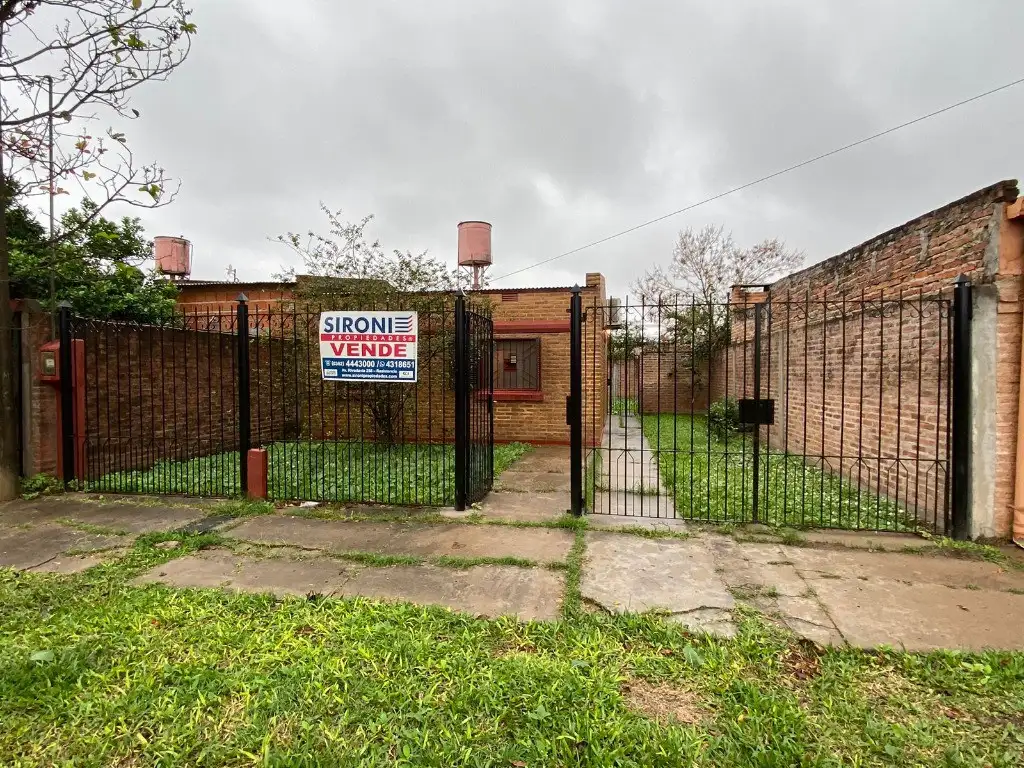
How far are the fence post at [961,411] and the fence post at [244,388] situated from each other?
6.77m

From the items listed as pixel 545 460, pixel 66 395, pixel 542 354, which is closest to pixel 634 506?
pixel 545 460

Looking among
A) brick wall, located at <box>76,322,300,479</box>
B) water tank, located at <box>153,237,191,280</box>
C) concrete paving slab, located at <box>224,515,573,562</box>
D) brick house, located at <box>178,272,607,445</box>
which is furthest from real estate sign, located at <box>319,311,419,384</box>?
water tank, located at <box>153,237,191,280</box>

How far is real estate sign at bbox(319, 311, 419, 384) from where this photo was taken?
545 cm

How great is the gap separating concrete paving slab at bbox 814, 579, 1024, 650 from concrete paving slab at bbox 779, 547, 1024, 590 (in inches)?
5.1

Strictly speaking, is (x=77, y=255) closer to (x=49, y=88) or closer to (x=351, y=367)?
(x=49, y=88)

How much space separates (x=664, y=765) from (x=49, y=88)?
5.91m

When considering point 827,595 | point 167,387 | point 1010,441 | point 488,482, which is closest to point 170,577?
point 488,482

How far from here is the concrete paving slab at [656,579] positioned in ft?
11.0

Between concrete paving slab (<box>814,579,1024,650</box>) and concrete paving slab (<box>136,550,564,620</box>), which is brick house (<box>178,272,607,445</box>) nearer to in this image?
concrete paving slab (<box>136,550,564,620</box>)

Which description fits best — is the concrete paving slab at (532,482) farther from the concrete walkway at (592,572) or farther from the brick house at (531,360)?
the brick house at (531,360)

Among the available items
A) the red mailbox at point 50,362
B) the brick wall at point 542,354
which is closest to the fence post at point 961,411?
the brick wall at point 542,354

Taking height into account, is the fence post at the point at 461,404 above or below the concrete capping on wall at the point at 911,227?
below

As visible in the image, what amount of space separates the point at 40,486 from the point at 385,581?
17.0 feet

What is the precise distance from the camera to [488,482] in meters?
→ 6.50
